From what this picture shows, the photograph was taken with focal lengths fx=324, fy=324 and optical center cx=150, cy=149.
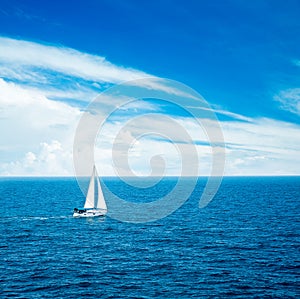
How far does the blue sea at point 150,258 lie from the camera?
5175cm

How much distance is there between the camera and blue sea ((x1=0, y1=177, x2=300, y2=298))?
5175 cm

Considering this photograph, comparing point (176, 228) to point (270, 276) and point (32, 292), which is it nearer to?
point (270, 276)

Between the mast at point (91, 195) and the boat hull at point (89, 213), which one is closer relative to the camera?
the boat hull at point (89, 213)

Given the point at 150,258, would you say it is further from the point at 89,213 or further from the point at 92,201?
the point at 92,201

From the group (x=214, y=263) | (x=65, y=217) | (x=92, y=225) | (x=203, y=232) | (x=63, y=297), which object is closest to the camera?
(x=63, y=297)

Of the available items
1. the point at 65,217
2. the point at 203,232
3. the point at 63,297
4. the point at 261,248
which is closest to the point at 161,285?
the point at 63,297

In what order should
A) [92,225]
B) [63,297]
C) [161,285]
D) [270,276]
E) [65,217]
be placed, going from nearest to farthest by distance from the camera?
[63,297], [161,285], [270,276], [92,225], [65,217]

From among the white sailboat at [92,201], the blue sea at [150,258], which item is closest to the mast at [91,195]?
the white sailboat at [92,201]

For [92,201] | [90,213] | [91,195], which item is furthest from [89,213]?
[91,195]

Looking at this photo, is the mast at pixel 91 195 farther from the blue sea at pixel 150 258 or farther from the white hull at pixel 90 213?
the blue sea at pixel 150 258

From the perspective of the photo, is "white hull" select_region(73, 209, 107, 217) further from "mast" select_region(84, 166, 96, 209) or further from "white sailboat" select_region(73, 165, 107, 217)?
"mast" select_region(84, 166, 96, 209)

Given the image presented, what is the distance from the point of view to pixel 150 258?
67562mm

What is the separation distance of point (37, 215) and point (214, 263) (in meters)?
78.7

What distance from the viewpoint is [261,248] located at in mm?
74438
